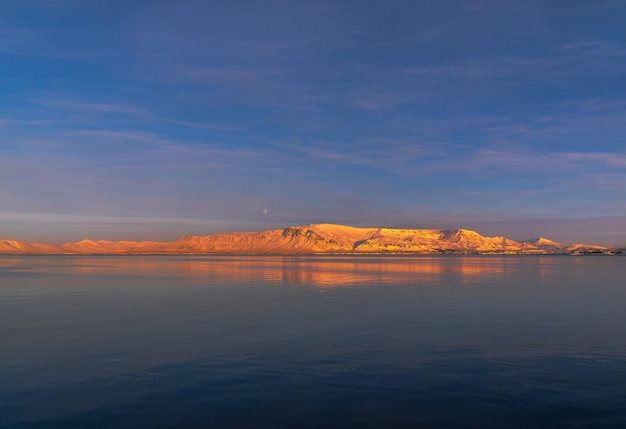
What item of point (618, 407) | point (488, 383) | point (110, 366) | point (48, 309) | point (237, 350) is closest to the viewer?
point (618, 407)

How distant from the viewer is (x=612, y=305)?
34.7m

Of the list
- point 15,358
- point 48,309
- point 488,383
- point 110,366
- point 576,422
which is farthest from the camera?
point 48,309

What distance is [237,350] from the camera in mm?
19984

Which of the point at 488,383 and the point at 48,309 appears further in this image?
the point at 48,309

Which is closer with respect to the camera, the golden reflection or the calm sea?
the calm sea

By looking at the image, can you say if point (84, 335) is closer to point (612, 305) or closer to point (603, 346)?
point (603, 346)

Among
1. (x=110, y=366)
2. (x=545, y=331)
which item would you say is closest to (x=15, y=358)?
(x=110, y=366)

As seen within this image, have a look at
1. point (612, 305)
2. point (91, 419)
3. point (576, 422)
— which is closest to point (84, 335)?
point (91, 419)

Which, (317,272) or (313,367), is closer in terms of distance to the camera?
(313,367)

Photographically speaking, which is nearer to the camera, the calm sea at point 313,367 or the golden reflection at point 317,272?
the calm sea at point 313,367

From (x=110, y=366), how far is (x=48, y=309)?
19.4m

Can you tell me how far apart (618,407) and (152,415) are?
41.3 ft

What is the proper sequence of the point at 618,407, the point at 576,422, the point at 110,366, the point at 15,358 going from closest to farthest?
the point at 576,422 < the point at 618,407 < the point at 110,366 < the point at 15,358

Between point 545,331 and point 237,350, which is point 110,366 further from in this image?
point 545,331
